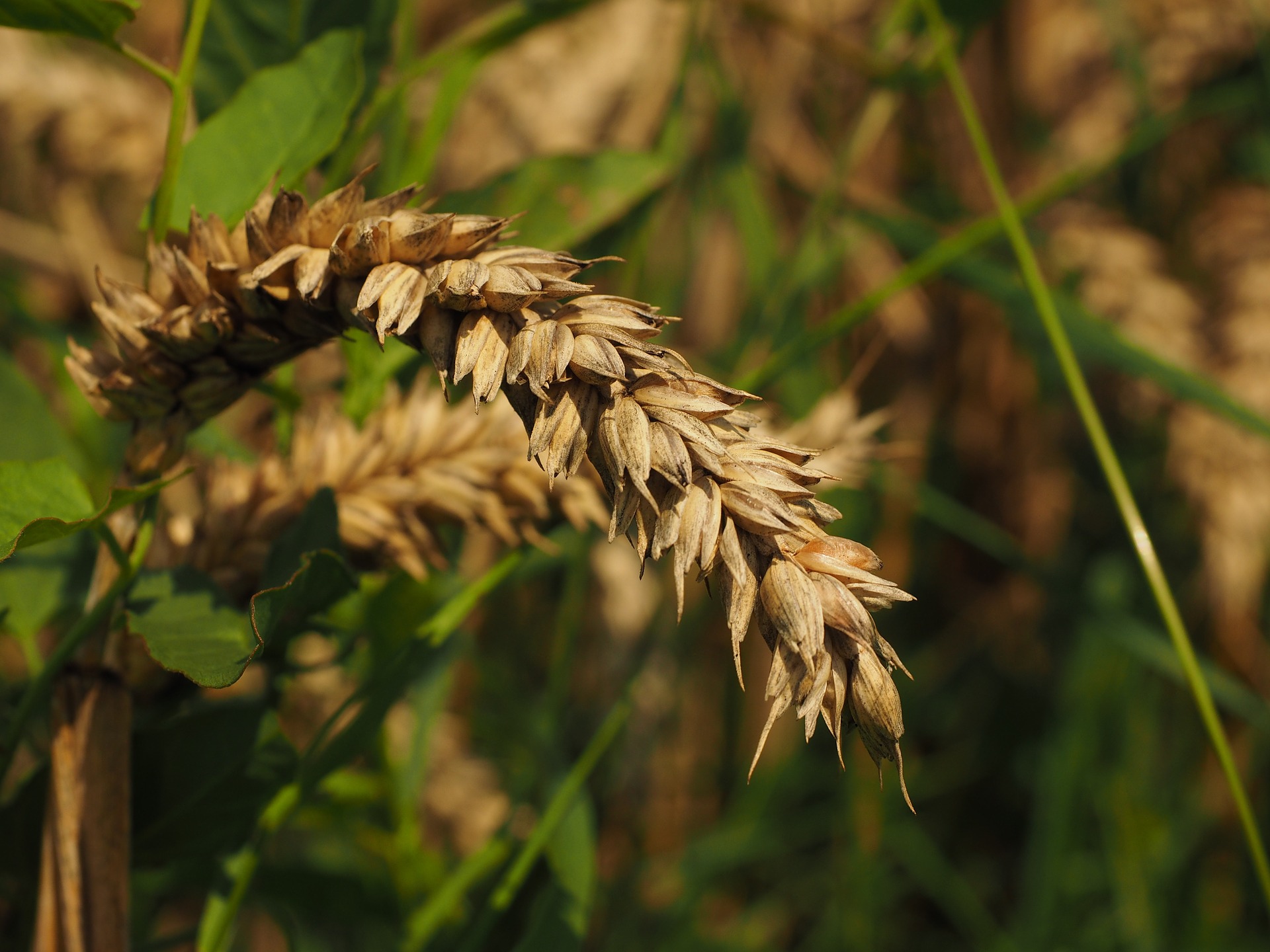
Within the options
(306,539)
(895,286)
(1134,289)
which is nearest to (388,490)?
(306,539)

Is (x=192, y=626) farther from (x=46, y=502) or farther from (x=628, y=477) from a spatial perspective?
(x=628, y=477)

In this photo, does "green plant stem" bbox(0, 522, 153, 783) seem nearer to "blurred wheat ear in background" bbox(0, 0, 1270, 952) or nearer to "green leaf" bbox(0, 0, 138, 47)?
"blurred wheat ear in background" bbox(0, 0, 1270, 952)

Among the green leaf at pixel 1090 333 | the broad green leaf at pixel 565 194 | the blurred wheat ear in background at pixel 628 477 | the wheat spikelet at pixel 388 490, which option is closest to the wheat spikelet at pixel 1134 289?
the blurred wheat ear in background at pixel 628 477

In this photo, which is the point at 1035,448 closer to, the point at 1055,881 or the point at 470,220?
the point at 1055,881

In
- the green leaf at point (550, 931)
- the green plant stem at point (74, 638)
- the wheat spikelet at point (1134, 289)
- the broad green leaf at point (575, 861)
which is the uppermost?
the wheat spikelet at point (1134, 289)

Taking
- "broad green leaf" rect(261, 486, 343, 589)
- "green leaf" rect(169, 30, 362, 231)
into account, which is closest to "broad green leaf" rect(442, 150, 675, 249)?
"green leaf" rect(169, 30, 362, 231)

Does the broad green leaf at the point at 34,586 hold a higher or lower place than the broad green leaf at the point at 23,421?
lower

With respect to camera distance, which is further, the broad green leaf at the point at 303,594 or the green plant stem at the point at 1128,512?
the green plant stem at the point at 1128,512

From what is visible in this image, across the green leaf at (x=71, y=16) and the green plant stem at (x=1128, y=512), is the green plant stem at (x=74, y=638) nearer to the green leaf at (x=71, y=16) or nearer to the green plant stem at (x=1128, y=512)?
the green leaf at (x=71, y=16)

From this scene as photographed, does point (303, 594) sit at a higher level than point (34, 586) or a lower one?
higher
